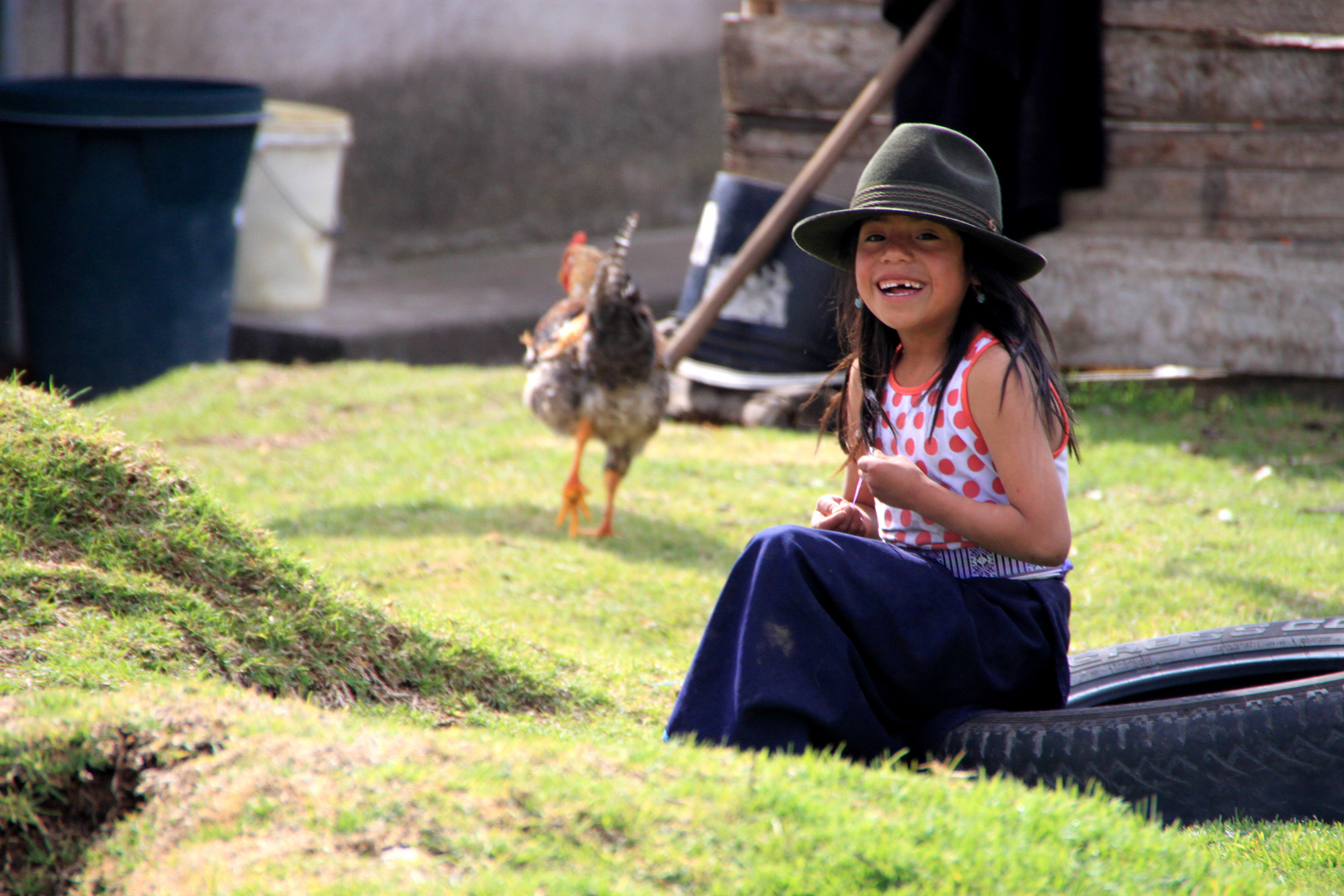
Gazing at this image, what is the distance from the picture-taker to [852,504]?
2.96 meters

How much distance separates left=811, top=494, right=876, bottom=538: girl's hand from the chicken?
2.65m

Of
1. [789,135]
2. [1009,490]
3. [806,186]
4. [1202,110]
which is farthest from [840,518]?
[789,135]

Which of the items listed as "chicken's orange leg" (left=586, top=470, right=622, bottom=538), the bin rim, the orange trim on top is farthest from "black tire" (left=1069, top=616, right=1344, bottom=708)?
the bin rim

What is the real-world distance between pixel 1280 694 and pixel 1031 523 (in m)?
0.77

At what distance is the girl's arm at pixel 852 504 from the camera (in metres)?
2.91

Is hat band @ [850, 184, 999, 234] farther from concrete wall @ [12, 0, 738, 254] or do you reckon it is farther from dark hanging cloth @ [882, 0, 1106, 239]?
concrete wall @ [12, 0, 738, 254]

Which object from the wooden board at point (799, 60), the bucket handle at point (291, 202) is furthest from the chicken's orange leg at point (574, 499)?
the bucket handle at point (291, 202)

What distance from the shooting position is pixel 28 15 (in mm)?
9055

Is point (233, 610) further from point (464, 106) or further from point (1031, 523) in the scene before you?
point (464, 106)

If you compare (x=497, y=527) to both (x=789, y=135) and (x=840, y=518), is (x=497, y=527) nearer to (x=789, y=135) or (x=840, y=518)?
(x=840, y=518)

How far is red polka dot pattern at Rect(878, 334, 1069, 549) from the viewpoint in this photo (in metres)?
2.75

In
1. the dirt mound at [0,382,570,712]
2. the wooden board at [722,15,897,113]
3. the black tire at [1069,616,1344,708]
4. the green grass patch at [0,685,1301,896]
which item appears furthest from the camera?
the wooden board at [722,15,897,113]

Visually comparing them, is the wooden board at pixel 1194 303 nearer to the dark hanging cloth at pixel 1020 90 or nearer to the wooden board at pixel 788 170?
the dark hanging cloth at pixel 1020 90

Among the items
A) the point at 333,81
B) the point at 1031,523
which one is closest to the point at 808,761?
the point at 1031,523
